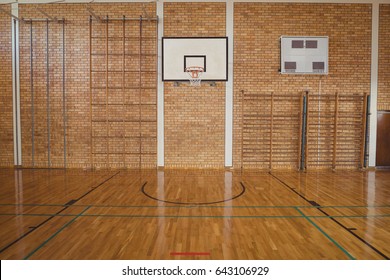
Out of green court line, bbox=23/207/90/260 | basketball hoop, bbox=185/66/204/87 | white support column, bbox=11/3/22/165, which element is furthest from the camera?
white support column, bbox=11/3/22/165

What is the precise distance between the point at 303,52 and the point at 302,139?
98.6 inches

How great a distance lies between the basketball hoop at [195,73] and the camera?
8.27 m

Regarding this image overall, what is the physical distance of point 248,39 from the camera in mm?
8586

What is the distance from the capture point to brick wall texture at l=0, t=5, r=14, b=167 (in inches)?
342

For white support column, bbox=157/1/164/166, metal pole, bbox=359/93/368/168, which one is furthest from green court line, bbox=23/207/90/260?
metal pole, bbox=359/93/368/168

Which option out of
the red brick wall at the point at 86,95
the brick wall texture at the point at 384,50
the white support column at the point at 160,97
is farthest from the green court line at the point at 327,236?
the brick wall texture at the point at 384,50

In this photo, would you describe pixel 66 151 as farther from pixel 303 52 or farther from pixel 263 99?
pixel 303 52

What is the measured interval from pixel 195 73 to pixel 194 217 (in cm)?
493

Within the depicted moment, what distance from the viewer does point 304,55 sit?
27.9 feet

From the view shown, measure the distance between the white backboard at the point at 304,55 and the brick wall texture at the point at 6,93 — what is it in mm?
7969

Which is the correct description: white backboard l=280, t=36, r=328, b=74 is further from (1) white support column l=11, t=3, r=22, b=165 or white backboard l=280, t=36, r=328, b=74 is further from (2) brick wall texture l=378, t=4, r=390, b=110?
(1) white support column l=11, t=3, r=22, b=165

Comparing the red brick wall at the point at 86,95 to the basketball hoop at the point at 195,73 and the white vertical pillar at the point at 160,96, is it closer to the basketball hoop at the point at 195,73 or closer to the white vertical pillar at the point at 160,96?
the white vertical pillar at the point at 160,96

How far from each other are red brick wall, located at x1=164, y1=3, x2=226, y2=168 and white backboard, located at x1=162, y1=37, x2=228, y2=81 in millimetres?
214

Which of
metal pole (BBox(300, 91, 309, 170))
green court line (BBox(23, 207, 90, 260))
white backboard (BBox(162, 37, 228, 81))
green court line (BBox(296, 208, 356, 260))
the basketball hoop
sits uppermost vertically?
white backboard (BBox(162, 37, 228, 81))
